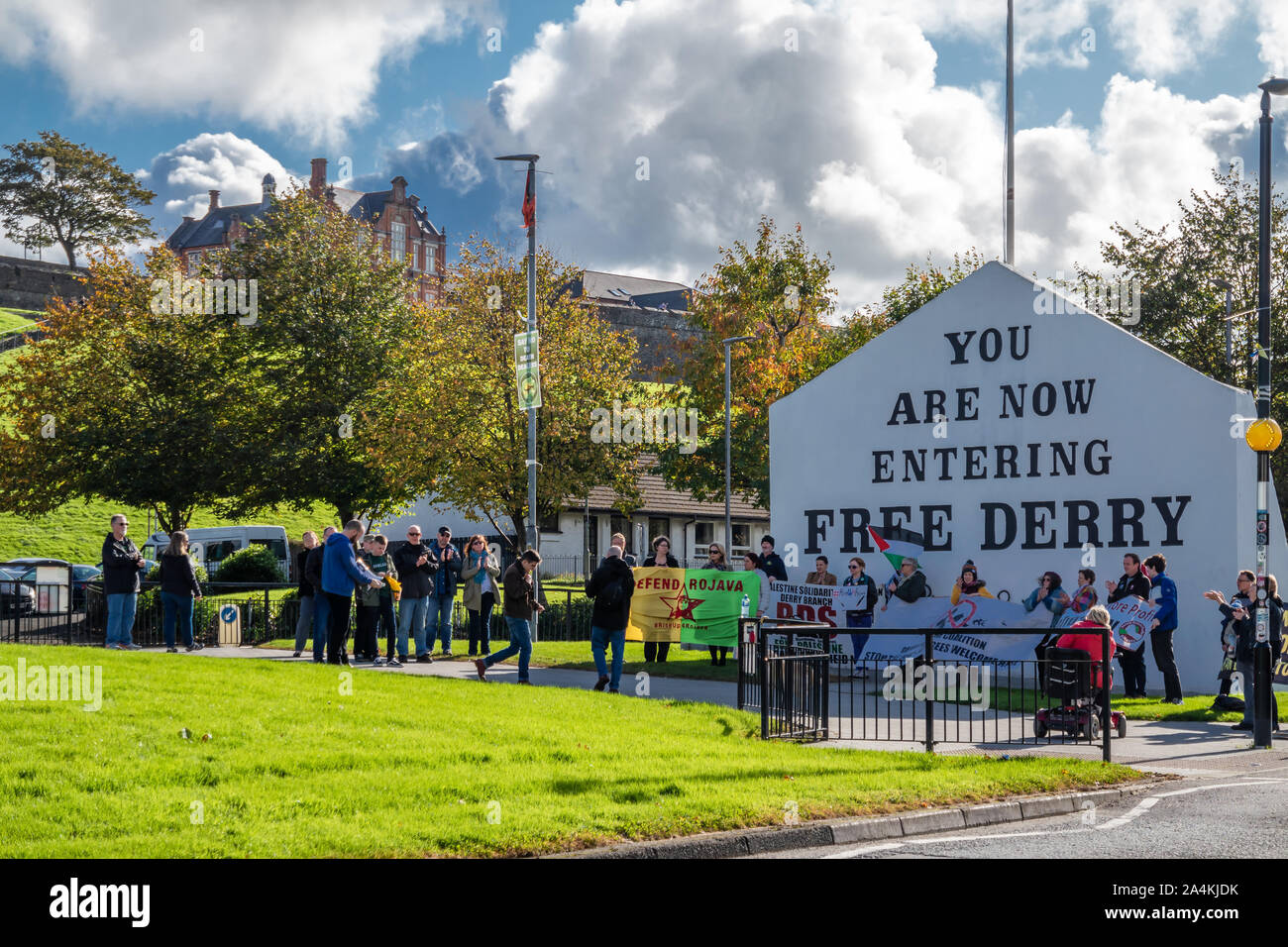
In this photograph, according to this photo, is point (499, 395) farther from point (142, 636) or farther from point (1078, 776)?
point (1078, 776)

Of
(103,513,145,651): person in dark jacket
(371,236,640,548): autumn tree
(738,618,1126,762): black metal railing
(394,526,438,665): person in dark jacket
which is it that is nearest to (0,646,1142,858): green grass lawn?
(738,618,1126,762): black metal railing

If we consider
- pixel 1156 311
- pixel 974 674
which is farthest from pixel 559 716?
pixel 1156 311

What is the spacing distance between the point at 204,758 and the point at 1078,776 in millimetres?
7120

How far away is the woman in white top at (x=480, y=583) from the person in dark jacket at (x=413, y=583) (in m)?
0.82

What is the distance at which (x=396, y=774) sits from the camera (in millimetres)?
9805

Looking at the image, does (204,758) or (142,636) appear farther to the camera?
(142,636)

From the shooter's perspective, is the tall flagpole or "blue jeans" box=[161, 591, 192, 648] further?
the tall flagpole

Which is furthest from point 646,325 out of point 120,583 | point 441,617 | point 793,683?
point 793,683

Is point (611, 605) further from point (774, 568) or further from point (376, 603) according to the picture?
point (774, 568)

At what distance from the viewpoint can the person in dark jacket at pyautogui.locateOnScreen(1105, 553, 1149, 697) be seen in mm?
18406

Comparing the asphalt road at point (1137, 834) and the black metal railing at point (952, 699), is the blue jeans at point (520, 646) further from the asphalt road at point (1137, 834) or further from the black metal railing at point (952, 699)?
the asphalt road at point (1137, 834)

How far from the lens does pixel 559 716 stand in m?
13.3

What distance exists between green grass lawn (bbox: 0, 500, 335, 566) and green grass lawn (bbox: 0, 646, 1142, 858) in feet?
122

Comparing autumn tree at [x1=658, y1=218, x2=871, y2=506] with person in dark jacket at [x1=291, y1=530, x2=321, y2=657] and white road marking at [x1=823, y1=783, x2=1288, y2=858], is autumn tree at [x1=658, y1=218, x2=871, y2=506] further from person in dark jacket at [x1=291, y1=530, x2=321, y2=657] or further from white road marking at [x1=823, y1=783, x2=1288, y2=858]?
white road marking at [x1=823, y1=783, x2=1288, y2=858]
